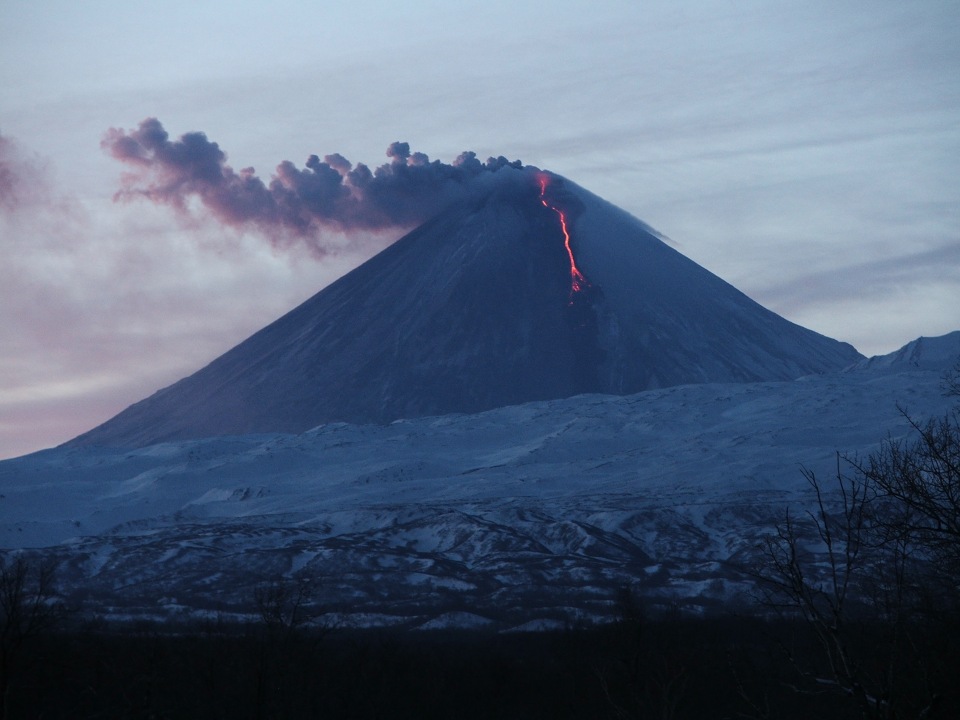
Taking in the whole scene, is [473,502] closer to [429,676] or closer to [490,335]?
[429,676]

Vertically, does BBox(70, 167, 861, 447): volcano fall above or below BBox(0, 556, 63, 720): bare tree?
above

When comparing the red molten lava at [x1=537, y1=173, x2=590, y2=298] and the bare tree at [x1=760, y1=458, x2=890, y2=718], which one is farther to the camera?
the red molten lava at [x1=537, y1=173, x2=590, y2=298]

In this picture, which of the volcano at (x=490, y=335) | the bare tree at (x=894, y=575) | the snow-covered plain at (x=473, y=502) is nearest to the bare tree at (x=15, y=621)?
the snow-covered plain at (x=473, y=502)

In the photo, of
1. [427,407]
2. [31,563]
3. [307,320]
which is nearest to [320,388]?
[427,407]

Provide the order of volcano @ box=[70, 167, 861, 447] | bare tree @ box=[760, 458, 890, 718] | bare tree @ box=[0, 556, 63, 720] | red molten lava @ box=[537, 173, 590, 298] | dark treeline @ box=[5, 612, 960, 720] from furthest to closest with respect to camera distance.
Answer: red molten lava @ box=[537, 173, 590, 298], volcano @ box=[70, 167, 861, 447], dark treeline @ box=[5, 612, 960, 720], bare tree @ box=[0, 556, 63, 720], bare tree @ box=[760, 458, 890, 718]

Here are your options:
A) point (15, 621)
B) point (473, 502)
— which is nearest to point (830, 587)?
point (473, 502)

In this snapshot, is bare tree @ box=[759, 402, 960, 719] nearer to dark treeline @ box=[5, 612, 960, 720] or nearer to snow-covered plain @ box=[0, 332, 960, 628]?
dark treeline @ box=[5, 612, 960, 720]

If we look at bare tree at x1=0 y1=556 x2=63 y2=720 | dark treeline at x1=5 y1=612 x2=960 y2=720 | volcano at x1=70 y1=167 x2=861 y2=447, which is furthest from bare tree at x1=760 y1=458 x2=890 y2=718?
volcano at x1=70 y1=167 x2=861 y2=447
